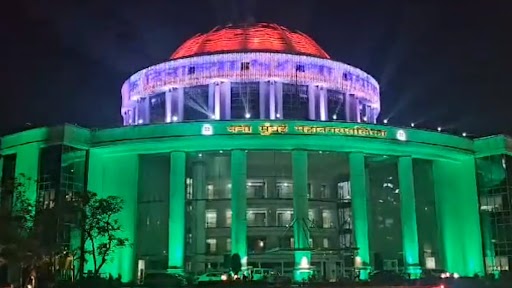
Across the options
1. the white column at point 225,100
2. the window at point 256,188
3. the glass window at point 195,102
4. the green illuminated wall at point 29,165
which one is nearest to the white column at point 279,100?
the white column at point 225,100

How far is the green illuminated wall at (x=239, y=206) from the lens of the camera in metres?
47.1

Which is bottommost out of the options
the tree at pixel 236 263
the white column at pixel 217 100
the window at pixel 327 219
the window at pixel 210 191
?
the tree at pixel 236 263

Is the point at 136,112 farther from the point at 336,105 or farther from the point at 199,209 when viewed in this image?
the point at 336,105

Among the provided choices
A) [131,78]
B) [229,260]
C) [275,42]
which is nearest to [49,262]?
[229,260]

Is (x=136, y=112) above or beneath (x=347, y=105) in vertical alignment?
above

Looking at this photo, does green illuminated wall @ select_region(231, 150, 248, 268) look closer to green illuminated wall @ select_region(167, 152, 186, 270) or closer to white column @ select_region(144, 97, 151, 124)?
green illuminated wall @ select_region(167, 152, 186, 270)

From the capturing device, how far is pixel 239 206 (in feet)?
157

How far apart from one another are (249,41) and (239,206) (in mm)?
19828

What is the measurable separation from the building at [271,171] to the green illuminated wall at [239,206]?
9 centimetres

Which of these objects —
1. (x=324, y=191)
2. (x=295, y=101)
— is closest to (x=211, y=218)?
(x=324, y=191)

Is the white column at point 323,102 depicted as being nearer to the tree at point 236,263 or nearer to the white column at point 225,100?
the white column at point 225,100

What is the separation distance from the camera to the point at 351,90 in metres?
59.8

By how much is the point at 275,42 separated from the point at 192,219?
19.7 metres

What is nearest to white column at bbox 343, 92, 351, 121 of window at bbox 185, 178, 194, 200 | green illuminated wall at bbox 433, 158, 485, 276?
green illuminated wall at bbox 433, 158, 485, 276
